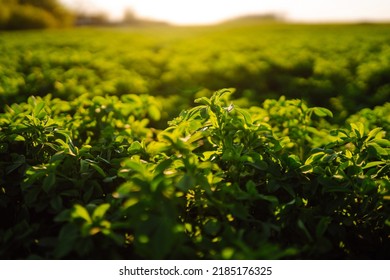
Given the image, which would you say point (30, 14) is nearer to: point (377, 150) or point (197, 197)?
point (197, 197)

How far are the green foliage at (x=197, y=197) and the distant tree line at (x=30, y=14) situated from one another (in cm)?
3062

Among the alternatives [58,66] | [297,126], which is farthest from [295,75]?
[297,126]

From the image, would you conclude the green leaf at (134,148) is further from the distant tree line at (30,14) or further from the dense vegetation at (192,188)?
the distant tree line at (30,14)

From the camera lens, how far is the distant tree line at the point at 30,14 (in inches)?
1171

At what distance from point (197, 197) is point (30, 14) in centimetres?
3580

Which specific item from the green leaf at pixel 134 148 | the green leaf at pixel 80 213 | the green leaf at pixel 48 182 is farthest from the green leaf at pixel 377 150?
the green leaf at pixel 48 182

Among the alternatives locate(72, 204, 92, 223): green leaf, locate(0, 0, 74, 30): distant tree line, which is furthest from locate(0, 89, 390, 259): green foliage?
locate(0, 0, 74, 30): distant tree line

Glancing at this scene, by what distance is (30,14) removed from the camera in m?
32.5

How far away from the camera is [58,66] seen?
20.7ft

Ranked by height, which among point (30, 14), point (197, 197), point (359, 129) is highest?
point (359, 129)

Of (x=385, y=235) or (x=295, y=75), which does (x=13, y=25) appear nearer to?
(x=295, y=75)

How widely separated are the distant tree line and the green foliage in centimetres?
3062

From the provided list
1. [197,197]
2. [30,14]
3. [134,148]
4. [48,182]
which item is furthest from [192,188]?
[30,14]

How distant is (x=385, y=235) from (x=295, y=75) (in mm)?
5228
